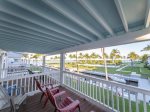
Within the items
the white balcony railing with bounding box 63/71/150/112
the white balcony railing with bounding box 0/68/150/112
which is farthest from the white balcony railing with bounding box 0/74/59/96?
the white balcony railing with bounding box 63/71/150/112

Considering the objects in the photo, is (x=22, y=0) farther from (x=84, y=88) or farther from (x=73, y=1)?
(x=84, y=88)

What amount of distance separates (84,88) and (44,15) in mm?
3632

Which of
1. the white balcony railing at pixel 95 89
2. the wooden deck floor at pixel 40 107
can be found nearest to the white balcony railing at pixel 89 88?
the white balcony railing at pixel 95 89

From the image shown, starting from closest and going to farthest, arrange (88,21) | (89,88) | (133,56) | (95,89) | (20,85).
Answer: (88,21)
(95,89)
(89,88)
(20,85)
(133,56)

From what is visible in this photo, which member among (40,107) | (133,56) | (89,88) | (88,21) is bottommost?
(40,107)

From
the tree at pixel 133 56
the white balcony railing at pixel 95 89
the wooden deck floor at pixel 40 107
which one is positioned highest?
the tree at pixel 133 56

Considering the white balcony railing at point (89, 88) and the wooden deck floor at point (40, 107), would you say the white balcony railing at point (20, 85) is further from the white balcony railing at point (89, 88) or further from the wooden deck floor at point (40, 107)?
the wooden deck floor at point (40, 107)

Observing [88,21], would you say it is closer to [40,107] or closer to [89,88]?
[89,88]

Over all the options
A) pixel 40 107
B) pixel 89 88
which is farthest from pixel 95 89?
pixel 40 107

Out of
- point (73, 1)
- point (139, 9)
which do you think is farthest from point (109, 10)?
point (73, 1)

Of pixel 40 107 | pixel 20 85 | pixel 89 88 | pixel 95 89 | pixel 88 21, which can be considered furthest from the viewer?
pixel 20 85

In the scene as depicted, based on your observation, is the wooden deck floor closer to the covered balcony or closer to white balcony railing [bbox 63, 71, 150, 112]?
the covered balcony

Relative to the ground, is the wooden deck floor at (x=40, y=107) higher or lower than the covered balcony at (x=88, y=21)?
lower

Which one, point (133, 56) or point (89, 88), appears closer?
point (89, 88)
